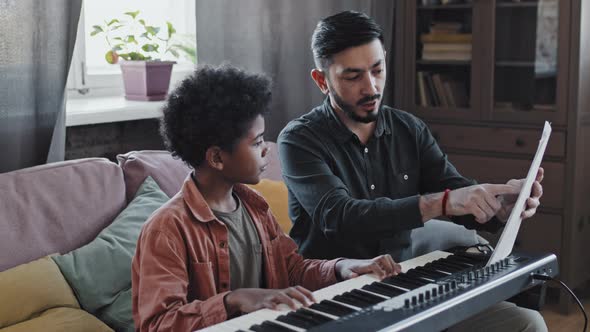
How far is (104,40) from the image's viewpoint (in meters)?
2.98

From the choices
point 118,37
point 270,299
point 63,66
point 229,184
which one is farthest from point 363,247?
point 118,37

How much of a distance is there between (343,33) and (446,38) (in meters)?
1.84

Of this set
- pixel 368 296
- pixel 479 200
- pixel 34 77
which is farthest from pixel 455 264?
pixel 34 77

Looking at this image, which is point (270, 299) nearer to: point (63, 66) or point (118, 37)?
point (63, 66)

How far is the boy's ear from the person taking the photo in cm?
160

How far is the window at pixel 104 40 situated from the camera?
2.85m

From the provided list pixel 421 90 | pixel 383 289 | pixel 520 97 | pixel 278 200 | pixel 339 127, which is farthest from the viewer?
pixel 421 90

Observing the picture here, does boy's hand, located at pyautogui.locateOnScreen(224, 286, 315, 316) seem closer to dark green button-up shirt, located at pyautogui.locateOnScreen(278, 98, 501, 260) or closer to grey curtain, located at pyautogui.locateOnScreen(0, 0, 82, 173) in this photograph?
dark green button-up shirt, located at pyautogui.locateOnScreen(278, 98, 501, 260)

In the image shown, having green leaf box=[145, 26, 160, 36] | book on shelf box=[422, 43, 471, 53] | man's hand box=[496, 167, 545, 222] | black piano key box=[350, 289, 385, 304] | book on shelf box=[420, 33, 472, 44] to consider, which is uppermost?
green leaf box=[145, 26, 160, 36]

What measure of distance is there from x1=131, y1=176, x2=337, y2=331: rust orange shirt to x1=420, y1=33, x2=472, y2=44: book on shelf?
2231 mm

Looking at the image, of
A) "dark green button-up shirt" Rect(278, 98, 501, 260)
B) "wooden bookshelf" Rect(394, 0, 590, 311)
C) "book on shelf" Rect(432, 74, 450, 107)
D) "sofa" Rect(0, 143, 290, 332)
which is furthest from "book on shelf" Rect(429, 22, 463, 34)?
"sofa" Rect(0, 143, 290, 332)

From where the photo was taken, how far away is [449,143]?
3730 millimetres

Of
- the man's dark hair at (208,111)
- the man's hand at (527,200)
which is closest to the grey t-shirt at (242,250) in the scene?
the man's dark hair at (208,111)

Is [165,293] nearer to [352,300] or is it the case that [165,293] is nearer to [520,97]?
[352,300]
